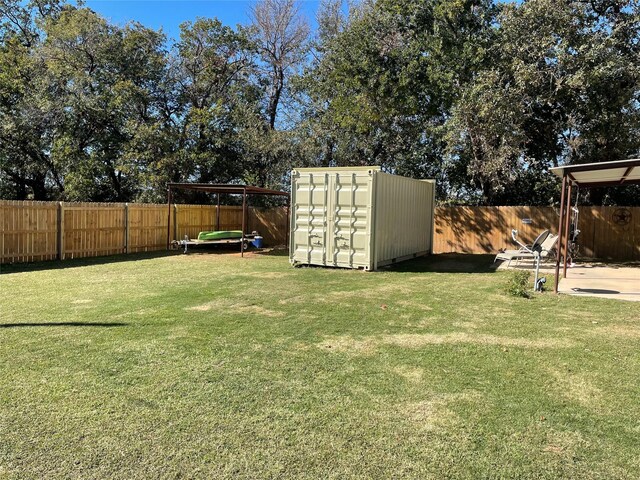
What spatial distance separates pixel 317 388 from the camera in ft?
12.2

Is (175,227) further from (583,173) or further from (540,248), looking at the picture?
(583,173)

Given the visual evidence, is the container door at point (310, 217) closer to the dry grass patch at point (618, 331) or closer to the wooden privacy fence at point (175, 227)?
the wooden privacy fence at point (175, 227)

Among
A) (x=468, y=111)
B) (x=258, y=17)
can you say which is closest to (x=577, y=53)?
(x=468, y=111)

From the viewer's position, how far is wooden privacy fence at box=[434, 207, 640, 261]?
14.6 metres

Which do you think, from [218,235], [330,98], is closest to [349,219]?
[218,235]

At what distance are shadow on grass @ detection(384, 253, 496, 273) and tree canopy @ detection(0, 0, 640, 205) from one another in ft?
9.02

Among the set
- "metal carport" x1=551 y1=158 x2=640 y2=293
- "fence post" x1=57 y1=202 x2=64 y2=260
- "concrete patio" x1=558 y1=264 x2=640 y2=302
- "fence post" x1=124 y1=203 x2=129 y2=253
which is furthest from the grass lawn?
"fence post" x1=124 y1=203 x2=129 y2=253

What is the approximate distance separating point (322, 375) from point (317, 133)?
52.7 ft

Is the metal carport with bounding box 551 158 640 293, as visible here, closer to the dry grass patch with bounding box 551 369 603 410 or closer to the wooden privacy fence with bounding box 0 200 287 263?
the dry grass patch with bounding box 551 369 603 410

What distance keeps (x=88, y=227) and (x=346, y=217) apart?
307 inches

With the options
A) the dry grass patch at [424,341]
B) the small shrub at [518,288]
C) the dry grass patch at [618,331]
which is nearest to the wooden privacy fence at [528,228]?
the small shrub at [518,288]

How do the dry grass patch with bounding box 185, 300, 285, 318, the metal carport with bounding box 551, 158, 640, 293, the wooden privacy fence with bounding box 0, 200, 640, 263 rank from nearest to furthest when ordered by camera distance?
the dry grass patch with bounding box 185, 300, 285, 318 < the metal carport with bounding box 551, 158, 640, 293 < the wooden privacy fence with bounding box 0, 200, 640, 263

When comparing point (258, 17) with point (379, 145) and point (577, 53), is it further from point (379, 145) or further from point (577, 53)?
point (577, 53)

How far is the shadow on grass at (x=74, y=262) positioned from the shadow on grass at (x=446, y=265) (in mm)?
7305
